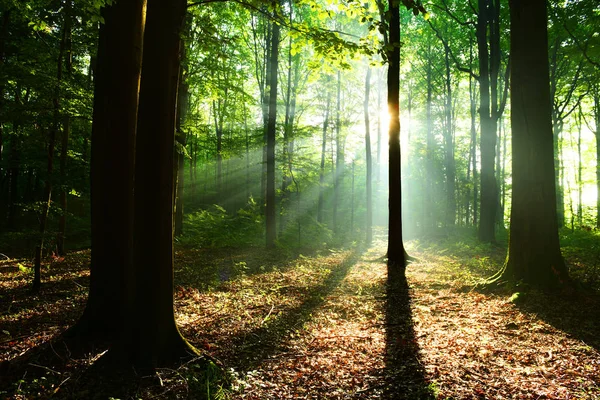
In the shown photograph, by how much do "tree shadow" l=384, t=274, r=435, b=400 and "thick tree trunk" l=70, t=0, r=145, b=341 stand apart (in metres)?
3.74

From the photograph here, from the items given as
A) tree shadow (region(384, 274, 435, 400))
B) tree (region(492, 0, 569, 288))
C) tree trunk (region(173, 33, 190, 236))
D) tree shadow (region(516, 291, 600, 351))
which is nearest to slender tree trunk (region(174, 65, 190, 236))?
tree trunk (region(173, 33, 190, 236))

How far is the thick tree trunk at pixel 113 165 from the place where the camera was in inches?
181

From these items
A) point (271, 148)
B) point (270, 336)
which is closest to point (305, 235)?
point (271, 148)

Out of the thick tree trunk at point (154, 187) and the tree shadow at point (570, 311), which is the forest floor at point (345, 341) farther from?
the thick tree trunk at point (154, 187)

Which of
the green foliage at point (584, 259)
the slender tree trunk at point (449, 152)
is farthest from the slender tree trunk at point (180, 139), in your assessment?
the slender tree trunk at point (449, 152)

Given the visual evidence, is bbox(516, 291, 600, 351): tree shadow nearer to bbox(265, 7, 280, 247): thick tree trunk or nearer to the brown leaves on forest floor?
the brown leaves on forest floor

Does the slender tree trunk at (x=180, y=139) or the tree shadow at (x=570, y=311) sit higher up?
the slender tree trunk at (x=180, y=139)

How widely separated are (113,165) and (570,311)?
722 cm

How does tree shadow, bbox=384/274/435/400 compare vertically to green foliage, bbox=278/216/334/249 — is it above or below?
below

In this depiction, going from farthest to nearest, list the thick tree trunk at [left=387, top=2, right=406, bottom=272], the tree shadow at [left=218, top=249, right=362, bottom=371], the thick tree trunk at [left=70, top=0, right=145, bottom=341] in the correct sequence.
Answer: the thick tree trunk at [left=387, top=2, right=406, bottom=272]
the thick tree trunk at [left=70, top=0, right=145, bottom=341]
the tree shadow at [left=218, top=249, right=362, bottom=371]

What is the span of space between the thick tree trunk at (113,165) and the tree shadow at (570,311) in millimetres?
6213

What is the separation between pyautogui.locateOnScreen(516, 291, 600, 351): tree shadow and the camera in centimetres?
420

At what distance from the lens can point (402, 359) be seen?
3.96 meters

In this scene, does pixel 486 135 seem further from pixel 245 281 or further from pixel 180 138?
pixel 180 138
